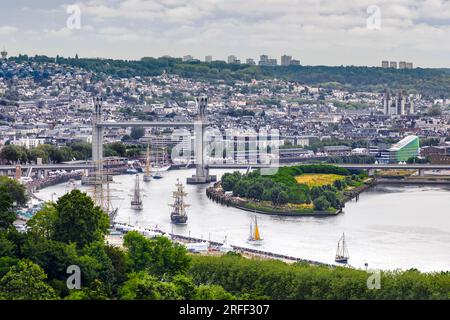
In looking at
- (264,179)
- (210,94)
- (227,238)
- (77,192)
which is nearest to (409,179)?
(264,179)

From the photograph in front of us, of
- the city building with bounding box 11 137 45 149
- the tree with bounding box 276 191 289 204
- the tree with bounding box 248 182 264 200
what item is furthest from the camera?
the city building with bounding box 11 137 45 149

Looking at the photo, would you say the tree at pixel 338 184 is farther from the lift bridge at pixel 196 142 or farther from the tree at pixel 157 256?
the tree at pixel 157 256

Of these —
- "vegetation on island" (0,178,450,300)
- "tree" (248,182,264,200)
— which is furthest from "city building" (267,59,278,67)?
"vegetation on island" (0,178,450,300)

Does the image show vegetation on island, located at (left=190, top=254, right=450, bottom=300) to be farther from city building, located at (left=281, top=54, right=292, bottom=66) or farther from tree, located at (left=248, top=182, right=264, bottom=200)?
city building, located at (left=281, top=54, right=292, bottom=66)

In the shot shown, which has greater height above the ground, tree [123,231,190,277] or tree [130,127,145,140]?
tree [123,231,190,277]

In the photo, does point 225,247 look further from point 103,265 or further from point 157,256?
point 103,265

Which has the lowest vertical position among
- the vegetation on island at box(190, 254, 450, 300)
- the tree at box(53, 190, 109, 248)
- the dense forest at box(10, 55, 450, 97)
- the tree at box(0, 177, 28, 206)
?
the tree at box(0, 177, 28, 206)
